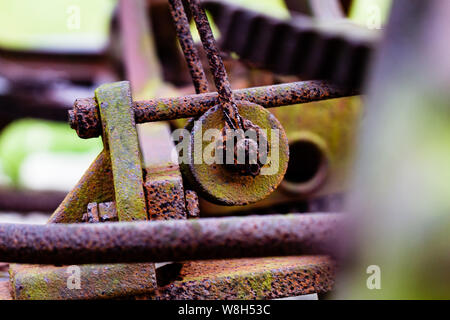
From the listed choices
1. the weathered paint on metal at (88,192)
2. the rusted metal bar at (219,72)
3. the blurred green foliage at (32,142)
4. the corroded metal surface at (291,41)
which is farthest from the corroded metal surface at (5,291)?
the blurred green foliage at (32,142)

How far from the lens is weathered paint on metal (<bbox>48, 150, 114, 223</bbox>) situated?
932mm

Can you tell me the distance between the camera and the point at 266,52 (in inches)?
72.0

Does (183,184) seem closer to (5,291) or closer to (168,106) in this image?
(168,106)

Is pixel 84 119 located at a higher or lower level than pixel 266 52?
lower

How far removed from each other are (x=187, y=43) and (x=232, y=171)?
29 cm

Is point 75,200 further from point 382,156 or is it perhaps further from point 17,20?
point 17,20

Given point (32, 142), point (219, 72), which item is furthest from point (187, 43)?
point (32, 142)

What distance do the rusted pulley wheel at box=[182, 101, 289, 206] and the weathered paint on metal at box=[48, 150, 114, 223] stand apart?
0.14 m

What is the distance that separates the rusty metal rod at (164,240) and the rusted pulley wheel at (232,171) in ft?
0.85

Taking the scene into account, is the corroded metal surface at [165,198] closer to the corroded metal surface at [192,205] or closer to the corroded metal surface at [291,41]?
the corroded metal surface at [192,205]

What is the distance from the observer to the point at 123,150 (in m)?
0.88
